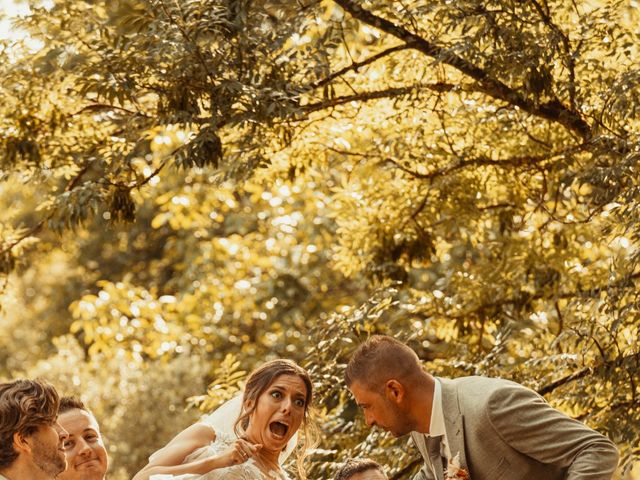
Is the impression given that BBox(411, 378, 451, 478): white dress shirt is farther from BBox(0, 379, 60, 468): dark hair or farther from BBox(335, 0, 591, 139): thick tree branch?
BBox(335, 0, 591, 139): thick tree branch

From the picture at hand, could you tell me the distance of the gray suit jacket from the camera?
13.0ft

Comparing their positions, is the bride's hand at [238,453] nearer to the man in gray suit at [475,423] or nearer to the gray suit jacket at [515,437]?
the man in gray suit at [475,423]

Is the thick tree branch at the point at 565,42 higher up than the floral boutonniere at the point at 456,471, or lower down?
higher up

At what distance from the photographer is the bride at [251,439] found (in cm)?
444

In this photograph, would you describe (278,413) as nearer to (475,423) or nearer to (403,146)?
(475,423)

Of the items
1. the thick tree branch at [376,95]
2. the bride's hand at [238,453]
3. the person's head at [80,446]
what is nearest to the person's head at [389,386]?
the bride's hand at [238,453]

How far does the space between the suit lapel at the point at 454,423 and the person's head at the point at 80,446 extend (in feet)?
4.51

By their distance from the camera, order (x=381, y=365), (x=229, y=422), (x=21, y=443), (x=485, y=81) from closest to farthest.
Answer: (x=21, y=443), (x=381, y=365), (x=229, y=422), (x=485, y=81)

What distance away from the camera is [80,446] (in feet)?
15.3

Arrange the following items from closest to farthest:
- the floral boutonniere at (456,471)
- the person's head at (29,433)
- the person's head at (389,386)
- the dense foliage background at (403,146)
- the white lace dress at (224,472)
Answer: the person's head at (29,433) < the floral boutonniere at (456,471) < the person's head at (389,386) < the white lace dress at (224,472) < the dense foliage background at (403,146)

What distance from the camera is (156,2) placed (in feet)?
20.9

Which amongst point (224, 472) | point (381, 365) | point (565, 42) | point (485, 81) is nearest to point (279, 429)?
point (224, 472)

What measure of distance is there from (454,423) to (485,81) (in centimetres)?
296

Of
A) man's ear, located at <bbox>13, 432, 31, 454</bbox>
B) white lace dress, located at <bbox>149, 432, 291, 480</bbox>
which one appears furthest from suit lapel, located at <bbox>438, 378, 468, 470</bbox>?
man's ear, located at <bbox>13, 432, 31, 454</bbox>
